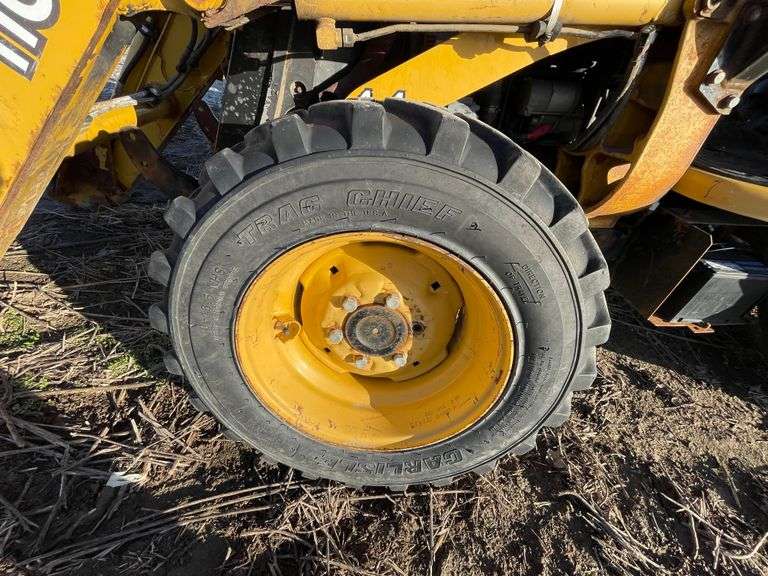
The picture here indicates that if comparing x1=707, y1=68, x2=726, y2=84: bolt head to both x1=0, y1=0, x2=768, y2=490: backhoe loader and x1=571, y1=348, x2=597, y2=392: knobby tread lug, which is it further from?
x1=571, y1=348, x2=597, y2=392: knobby tread lug

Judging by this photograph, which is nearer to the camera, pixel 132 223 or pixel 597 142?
pixel 597 142

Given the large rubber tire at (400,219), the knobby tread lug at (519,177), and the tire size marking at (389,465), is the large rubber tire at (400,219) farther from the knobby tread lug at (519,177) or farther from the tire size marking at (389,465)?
the tire size marking at (389,465)

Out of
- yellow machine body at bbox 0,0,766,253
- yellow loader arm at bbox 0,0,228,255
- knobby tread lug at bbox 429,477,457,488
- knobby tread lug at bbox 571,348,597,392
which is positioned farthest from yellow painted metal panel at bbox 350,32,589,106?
knobby tread lug at bbox 429,477,457,488

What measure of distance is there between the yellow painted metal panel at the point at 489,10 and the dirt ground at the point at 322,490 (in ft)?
6.54

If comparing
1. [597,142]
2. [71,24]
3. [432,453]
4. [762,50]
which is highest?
[762,50]

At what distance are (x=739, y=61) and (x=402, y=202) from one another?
48.2 inches

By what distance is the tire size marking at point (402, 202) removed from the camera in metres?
1.49

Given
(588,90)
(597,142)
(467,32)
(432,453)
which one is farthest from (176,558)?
(588,90)

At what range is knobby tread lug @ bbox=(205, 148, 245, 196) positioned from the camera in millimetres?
1521

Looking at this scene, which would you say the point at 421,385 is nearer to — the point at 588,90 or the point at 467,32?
the point at 467,32

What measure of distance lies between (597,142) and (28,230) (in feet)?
14.2

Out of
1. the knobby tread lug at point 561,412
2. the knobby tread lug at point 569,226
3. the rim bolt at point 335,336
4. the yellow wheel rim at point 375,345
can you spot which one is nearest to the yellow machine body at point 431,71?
the knobby tread lug at point 569,226

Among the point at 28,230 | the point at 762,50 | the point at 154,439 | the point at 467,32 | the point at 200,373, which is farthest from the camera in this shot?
the point at 28,230

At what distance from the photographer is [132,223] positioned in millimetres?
3975
